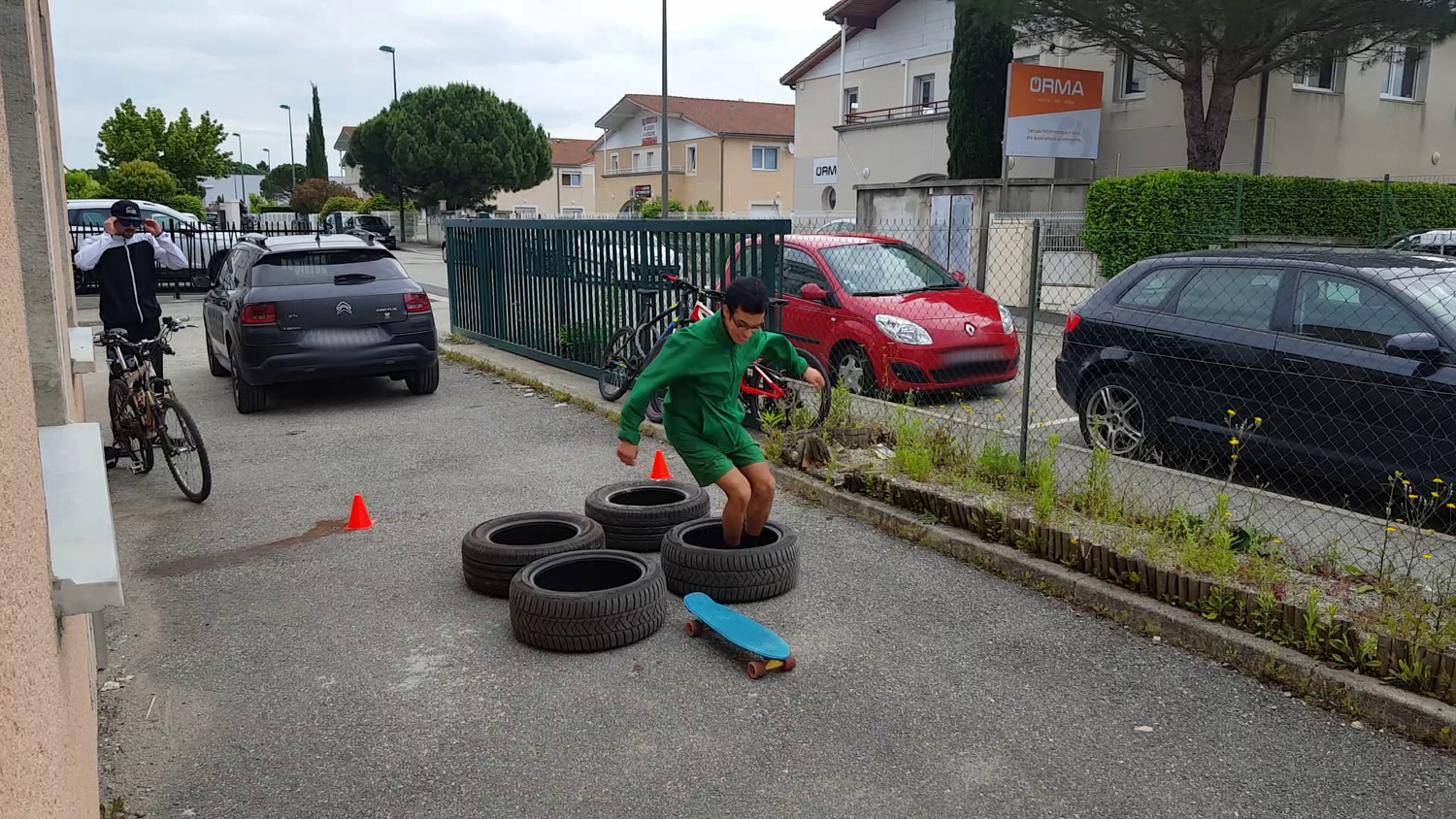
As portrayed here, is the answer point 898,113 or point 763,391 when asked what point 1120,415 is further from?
point 898,113

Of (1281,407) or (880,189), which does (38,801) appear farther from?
(880,189)

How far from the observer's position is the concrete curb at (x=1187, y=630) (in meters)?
3.90

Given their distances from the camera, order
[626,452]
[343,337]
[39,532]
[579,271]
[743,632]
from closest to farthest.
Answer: [39,532] → [743,632] → [626,452] → [343,337] → [579,271]

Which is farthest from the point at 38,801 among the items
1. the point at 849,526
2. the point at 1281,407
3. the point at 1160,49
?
the point at 1160,49

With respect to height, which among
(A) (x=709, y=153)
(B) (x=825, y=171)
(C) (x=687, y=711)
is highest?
(A) (x=709, y=153)

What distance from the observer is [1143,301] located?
7441 mm

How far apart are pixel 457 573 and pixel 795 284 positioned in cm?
579

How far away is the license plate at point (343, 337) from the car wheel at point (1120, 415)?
6.36m

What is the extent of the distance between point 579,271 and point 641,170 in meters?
51.3

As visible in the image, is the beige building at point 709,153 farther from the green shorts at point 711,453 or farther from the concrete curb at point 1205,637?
the green shorts at point 711,453

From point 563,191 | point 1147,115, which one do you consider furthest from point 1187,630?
point 563,191

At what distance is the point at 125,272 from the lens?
7.95m

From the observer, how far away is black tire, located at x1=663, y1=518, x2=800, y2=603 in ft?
16.7

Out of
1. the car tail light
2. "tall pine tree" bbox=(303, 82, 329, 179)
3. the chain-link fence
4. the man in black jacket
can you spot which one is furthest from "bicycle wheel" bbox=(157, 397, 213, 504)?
"tall pine tree" bbox=(303, 82, 329, 179)
